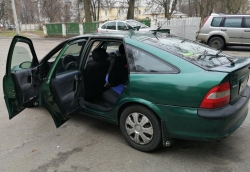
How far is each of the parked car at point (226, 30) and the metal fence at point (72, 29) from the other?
13.7m

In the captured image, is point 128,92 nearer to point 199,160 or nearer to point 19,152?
point 199,160

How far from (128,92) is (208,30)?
9.95 m

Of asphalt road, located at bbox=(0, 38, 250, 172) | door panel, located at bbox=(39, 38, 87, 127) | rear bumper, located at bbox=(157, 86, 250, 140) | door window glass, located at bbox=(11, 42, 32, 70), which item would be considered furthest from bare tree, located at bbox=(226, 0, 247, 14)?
rear bumper, located at bbox=(157, 86, 250, 140)

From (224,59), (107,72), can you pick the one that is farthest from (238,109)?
(107,72)

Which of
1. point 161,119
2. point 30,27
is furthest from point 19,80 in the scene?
point 30,27

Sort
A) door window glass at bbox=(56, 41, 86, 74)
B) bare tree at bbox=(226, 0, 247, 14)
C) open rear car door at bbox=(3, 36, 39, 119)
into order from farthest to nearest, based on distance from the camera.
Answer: bare tree at bbox=(226, 0, 247, 14)
door window glass at bbox=(56, 41, 86, 74)
open rear car door at bbox=(3, 36, 39, 119)

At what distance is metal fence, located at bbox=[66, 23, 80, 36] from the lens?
2245 cm

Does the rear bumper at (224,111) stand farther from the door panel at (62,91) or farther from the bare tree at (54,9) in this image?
the bare tree at (54,9)

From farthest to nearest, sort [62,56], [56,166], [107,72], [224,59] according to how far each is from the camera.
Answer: [107,72]
[62,56]
[224,59]
[56,166]

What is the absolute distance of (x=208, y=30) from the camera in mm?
11656

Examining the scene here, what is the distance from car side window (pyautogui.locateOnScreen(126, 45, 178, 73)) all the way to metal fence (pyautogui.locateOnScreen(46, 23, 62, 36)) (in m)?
22.5

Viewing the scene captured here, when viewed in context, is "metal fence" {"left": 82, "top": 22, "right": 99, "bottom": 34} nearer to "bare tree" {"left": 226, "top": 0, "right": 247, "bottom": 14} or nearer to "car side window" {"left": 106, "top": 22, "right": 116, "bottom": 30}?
"car side window" {"left": 106, "top": 22, "right": 116, "bottom": 30}

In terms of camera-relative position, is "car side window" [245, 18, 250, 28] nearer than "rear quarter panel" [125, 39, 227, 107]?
No

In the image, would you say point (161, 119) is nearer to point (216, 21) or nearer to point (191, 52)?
point (191, 52)
